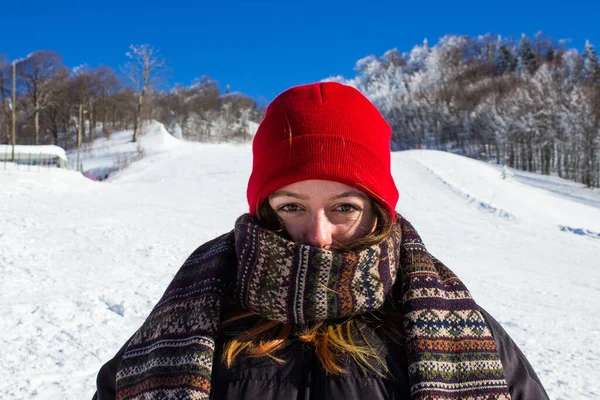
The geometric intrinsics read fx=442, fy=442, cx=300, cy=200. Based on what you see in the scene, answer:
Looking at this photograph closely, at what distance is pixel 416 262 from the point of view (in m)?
1.40

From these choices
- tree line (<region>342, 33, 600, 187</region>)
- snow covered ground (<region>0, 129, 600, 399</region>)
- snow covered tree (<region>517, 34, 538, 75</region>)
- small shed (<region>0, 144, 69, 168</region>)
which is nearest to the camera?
snow covered ground (<region>0, 129, 600, 399</region>)

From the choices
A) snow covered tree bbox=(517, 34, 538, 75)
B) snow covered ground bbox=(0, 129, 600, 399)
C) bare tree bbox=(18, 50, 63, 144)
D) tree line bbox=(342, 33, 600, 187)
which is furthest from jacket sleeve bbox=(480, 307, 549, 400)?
snow covered tree bbox=(517, 34, 538, 75)

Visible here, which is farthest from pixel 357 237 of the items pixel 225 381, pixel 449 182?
pixel 449 182

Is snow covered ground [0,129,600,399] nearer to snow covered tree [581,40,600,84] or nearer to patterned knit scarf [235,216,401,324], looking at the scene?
patterned knit scarf [235,216,401,324]

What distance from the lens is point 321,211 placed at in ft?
4.25

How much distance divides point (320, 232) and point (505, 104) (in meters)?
57.9

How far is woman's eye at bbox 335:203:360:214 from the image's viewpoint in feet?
4.33

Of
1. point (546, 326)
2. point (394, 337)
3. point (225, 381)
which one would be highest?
point (394, 337)

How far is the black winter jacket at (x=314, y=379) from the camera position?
1.19 metres

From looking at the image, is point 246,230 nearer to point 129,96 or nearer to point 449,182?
point 449,182

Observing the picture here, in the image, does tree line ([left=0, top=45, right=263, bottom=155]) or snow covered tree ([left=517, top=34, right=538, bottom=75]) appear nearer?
tree line ([left=0, top=45, right=263, bottom=155])

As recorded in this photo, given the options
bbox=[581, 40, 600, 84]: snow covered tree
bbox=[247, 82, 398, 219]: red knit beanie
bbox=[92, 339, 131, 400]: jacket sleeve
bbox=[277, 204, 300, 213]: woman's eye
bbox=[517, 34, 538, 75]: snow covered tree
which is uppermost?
bbox=[517, 34, 538, 75]: snow covered tree

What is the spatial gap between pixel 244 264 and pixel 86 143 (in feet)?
138

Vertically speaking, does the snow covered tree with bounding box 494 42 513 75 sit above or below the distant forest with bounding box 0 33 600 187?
above
